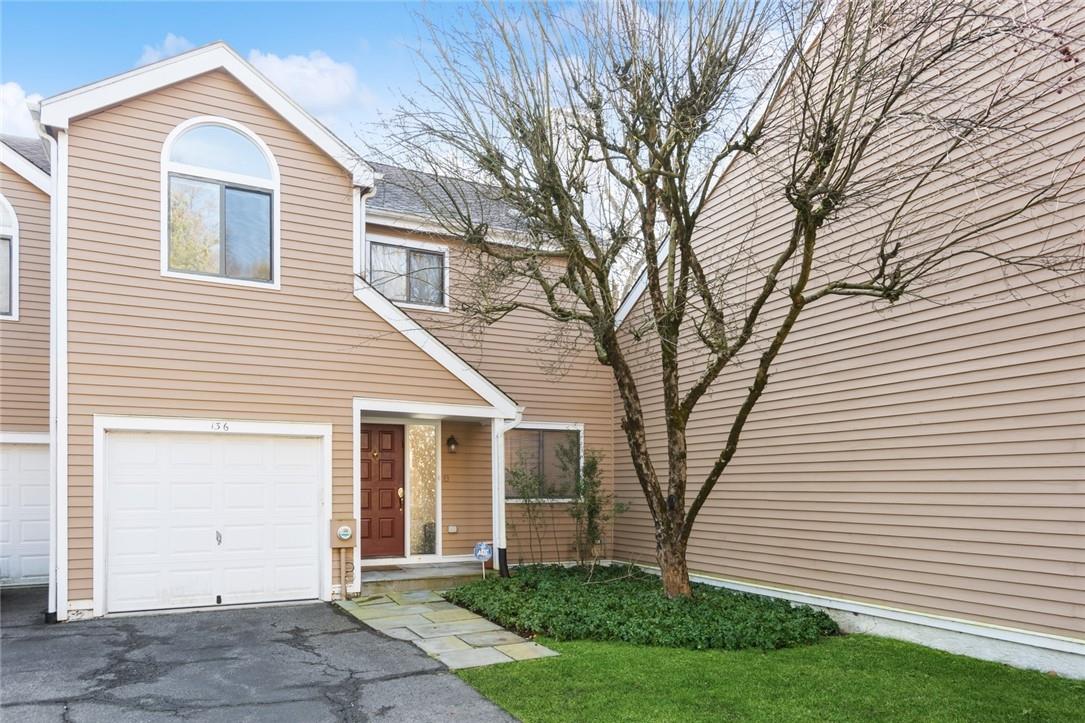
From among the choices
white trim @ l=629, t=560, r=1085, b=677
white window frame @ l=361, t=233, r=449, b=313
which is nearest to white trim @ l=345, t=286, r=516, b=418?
white window frame @ l=361, t=233, r=449, b=313

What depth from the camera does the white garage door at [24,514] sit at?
994 cm

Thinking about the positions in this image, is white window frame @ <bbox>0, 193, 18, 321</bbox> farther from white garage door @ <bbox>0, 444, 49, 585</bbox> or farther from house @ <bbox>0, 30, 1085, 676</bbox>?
white garage door @ <bbox>0, 444, 49, 585</bbox>

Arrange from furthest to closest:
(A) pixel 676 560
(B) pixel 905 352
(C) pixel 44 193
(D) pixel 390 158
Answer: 1. (C) pixel 44 193
2. (D) pixel 390 158
3. (A) pixel 676 560
4. (B) pixel 905 352

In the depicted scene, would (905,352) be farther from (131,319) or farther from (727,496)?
(131,319)

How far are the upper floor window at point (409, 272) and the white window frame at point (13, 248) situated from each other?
14.7 feet

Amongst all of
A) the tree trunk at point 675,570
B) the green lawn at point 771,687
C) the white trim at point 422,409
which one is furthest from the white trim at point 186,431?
the tree trunk at point 675,570

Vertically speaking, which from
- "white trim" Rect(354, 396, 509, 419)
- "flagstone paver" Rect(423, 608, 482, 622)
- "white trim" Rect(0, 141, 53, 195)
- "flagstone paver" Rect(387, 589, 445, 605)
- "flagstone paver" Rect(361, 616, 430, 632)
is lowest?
"flagstone paver" Rect(387, 589, 445, 605)

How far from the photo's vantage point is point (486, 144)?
8109mm

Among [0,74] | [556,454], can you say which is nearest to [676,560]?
[556,454]

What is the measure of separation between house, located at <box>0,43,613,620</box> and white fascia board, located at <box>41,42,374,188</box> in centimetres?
2

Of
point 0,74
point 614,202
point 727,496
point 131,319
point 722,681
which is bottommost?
point 722,681

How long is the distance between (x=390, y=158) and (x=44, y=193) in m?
5.09

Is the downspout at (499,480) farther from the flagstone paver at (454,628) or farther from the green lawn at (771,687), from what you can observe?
the green lawn at (771,687)

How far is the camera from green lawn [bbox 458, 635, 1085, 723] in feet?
16.5
